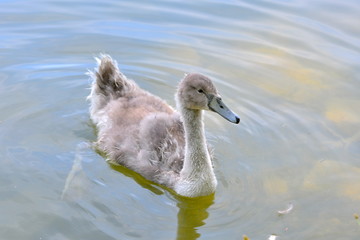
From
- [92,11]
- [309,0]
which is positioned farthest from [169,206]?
[309,0]

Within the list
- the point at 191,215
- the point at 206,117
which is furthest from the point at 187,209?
the point at 206,117

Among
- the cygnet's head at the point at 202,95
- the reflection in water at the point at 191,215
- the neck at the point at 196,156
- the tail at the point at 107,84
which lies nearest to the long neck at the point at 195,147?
the neck at the point at 196,156

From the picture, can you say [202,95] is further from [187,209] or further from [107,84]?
[107,84]

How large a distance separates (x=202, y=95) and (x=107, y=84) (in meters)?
1.84

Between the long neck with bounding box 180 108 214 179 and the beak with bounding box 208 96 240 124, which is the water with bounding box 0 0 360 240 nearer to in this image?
the long neck with bounding box 180 108 214 179

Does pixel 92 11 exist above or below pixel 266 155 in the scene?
above

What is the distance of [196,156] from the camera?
262 inches

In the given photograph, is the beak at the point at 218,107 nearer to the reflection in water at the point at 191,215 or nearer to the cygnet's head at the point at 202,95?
the cygnet's head at the point at 202,95

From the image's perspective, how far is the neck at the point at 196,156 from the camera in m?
6.61

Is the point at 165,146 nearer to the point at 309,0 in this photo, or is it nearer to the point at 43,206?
the point at 43,206

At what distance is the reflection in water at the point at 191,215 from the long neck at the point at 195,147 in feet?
0.84

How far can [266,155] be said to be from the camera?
24.1ft

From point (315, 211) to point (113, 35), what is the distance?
474cm

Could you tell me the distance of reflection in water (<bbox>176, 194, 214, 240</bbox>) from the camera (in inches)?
241
